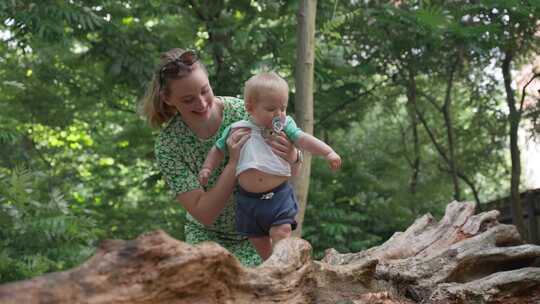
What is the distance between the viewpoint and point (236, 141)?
303cm

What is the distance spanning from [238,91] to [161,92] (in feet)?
12.5

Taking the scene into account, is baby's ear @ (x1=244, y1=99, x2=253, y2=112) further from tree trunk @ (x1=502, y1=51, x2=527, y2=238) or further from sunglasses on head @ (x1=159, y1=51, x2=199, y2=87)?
tree trunk @ (x1=502, y1=51, x2=527, y2=238)

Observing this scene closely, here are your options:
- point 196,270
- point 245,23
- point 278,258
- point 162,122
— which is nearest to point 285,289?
point 278,258

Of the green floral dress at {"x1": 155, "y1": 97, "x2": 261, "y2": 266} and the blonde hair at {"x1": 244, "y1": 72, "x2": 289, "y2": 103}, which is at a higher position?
the blonde hair at {"x1": 244, "y1": 72, "x2": 289, "y2": 103}

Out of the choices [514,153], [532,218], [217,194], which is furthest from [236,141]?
[532,218]

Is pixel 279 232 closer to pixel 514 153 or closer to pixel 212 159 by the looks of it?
pixel 212 159

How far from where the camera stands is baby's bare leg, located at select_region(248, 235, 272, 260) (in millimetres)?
3125

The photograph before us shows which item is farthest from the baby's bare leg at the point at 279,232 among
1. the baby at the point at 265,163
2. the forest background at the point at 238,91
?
the forest background at the point at 238,91

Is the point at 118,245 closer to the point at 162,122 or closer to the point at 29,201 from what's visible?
the point at 162,122

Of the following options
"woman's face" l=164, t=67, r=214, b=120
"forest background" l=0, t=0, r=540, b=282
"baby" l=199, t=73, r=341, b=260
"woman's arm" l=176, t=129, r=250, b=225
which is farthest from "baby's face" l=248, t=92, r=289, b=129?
"forest background" l=0, t=0, r=540, b=282

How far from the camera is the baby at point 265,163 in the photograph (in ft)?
9.65

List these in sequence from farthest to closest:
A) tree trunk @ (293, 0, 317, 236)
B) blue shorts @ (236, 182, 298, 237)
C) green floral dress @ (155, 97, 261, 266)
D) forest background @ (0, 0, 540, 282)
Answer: forest background @ (0, 0, 540, 282) → tree trunk @ (293, 0, 317, 236) → green floral dress @ (155, 97, 261, 266) → blue shorts @ (236, 182, 298, 237)

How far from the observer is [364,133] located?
13.5 metres

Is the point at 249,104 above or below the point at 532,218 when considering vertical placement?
above
